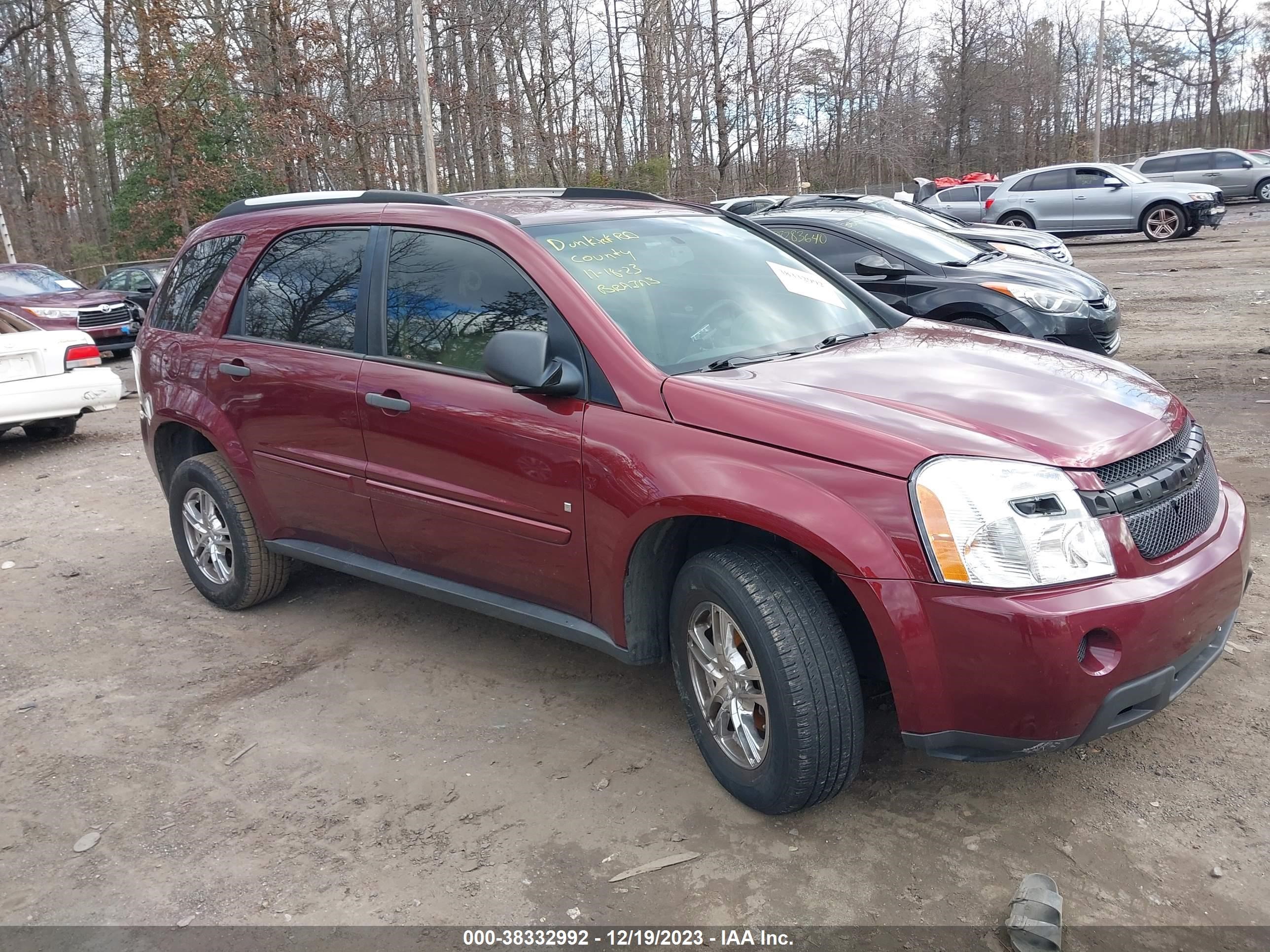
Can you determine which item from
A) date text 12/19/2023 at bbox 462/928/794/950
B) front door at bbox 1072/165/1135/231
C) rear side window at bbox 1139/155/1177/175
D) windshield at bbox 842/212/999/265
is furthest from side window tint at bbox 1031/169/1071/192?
date text 12/19/2023 at bbox 462/928/794/950

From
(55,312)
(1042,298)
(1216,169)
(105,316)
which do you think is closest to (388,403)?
(1042,298)

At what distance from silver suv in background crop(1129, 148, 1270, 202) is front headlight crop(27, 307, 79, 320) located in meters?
25.1

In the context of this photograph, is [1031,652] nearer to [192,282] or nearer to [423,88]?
[192,282]

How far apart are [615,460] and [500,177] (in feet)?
112

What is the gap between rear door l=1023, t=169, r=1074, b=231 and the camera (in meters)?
21.8

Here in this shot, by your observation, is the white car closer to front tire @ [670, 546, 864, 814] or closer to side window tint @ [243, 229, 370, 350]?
side window tint @ [243, 229, 370, 350]

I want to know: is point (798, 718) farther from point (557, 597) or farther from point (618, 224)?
point (618, 224)

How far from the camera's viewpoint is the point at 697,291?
3.81 m

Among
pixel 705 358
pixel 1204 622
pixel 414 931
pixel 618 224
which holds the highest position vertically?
pixel 618 224

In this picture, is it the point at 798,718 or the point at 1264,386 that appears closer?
the point at 798,718

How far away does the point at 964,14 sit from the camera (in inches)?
1991

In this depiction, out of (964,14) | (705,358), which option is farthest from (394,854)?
(964,14)

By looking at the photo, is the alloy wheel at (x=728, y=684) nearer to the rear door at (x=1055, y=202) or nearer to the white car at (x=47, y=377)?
the white car at (x=47, y=377)

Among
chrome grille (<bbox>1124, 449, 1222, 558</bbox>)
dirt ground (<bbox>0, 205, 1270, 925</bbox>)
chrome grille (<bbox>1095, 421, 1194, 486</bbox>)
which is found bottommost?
dirt ground (<bbox>0, 205, 1270, 925</bbox>)
